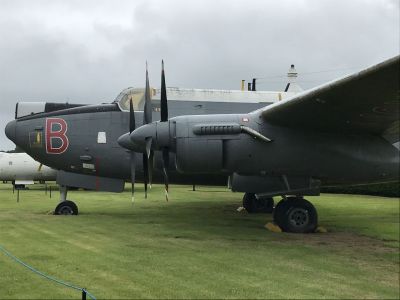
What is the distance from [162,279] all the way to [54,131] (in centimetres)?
937

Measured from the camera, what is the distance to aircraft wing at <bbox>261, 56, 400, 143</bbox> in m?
8.20

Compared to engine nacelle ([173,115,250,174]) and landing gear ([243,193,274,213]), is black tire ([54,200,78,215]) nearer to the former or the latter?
engine nacelle ([173,115,250,174])

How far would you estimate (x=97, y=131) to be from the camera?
14562 millimetres

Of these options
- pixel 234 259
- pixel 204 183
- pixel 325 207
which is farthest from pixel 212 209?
pixel 234 259

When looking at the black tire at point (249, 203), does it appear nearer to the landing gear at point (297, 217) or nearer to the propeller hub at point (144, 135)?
the landing gear at point (297, 217)

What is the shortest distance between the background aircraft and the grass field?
2504 cm

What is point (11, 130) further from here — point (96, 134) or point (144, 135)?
point (144, 135)

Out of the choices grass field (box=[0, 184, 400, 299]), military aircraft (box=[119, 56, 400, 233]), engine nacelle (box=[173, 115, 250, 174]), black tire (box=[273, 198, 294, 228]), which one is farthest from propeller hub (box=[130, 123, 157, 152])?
black tire (box=[273, 198, 294, 228])

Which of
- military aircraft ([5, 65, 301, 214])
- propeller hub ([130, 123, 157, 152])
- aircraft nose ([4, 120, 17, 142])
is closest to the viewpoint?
propeller hub ([130, 123, 157, 152])

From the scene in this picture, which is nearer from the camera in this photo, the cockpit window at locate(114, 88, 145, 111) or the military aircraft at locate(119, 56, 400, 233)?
the military aircraft at locate(119, 56, 400, 233)

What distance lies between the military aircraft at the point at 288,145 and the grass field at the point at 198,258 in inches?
44.8

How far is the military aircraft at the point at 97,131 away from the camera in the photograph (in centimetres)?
1439

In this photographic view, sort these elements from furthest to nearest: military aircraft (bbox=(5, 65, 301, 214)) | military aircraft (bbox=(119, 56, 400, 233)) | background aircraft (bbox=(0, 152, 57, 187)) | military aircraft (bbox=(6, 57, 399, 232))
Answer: background aircraft (bbox=(0, 152, 57, 187)), military aircraft (bbox=(5, 65, 301, 214)), military aircraft (bbox=(119, 56, 400, 233)), military aircraft (bbox=(6, 57, 399, 232))

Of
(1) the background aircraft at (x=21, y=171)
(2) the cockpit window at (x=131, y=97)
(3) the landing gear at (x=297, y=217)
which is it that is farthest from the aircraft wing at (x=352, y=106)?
(1) the background aircraft at (x=21, y=171)
